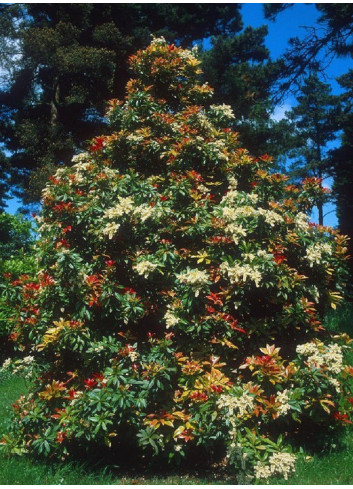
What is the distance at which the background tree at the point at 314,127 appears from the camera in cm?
3406

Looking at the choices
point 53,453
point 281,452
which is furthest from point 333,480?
point 53,453

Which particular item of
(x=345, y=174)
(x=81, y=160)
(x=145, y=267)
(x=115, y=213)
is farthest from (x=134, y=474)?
(x=345, y=174)

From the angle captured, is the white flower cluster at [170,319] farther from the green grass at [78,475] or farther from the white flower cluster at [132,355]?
the green grass at [78,475]

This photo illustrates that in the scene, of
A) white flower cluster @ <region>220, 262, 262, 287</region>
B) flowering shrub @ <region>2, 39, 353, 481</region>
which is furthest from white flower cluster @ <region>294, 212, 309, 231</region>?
white flower cluster @ <region>220, 262, 262, 287</region>

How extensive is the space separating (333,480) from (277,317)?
5.35ft

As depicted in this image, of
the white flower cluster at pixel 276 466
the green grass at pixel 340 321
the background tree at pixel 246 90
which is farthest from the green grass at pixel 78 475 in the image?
the background tree at pixel 246 90

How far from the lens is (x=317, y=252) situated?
5.07 m

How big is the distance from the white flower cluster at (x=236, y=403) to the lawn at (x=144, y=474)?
2.23 feet

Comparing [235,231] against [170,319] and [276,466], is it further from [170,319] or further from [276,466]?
[276,466]

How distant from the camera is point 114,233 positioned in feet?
15.6

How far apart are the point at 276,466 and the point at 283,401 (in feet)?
1.95

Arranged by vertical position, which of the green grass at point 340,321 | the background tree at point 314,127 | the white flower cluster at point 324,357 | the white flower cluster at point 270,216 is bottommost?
the white flower cluster at point 324,357

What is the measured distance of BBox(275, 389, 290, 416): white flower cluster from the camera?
443cm

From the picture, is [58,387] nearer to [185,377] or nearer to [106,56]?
[185,377]
